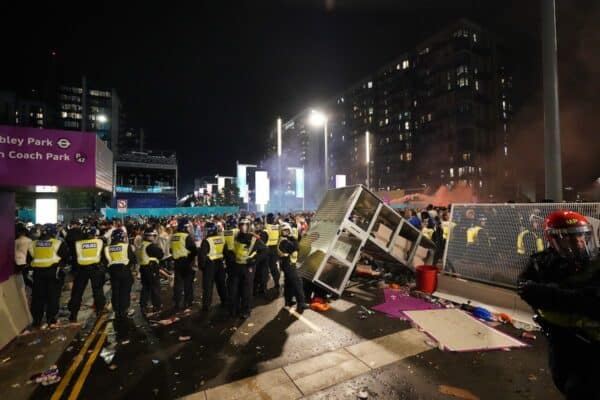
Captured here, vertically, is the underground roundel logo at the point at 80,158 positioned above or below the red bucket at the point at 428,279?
above

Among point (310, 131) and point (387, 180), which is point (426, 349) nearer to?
point (387, 180)

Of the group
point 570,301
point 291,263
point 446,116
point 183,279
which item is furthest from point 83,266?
point 446,116

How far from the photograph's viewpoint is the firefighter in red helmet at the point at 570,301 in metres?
2.04

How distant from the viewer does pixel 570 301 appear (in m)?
2.07

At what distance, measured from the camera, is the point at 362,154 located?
8819 cm

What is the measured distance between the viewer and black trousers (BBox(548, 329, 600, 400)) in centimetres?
205

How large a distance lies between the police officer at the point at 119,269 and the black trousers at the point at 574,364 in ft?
23.8

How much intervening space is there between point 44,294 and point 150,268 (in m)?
2.01

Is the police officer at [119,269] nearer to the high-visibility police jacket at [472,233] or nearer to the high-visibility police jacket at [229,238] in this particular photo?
the high-visibility police jacket at [229,238]

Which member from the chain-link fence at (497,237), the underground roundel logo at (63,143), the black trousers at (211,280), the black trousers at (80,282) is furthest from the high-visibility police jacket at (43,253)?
the chain-link fence at (497,237)

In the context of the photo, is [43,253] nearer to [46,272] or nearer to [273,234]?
[46,272]

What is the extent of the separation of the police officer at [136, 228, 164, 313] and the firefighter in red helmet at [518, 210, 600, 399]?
22.7 feet

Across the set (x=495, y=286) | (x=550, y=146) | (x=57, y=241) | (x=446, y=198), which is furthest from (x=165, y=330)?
(x=446, y=198)

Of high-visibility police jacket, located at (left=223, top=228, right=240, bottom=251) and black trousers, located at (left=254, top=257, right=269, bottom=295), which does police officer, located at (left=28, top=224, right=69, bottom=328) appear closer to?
high-visibility police jacket, located at (left=223, top=228, right=240, bottom=251)
